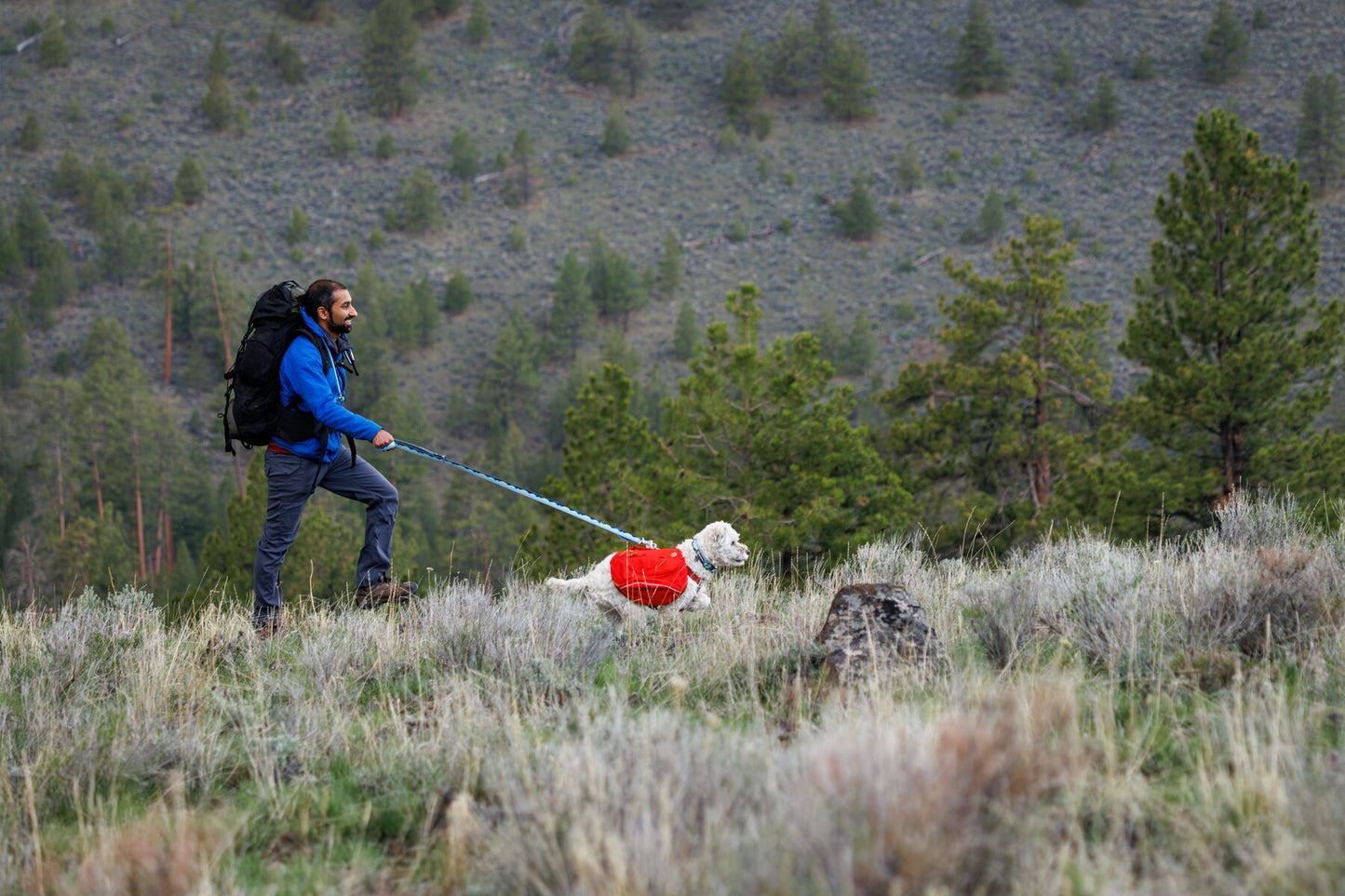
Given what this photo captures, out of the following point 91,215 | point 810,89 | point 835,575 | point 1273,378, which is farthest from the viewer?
point 810,89

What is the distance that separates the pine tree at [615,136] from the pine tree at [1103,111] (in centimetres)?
3480

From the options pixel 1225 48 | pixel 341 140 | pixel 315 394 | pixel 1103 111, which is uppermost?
pixel 1225 48

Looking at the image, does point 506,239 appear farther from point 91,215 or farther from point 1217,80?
point 1217,80

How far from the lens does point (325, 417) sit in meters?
5.48

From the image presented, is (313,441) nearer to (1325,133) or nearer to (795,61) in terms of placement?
(1325,133)

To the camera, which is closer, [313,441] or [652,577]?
[652,577]

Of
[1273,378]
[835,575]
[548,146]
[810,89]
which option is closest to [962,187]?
[810,89]

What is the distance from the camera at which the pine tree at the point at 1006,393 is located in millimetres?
20375

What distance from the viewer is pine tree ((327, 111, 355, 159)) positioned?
80.8 metres

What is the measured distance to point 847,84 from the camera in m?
85.4

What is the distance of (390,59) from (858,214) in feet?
134

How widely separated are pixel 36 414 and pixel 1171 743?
175ft

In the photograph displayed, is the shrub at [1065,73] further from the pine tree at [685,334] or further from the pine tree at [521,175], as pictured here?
the pine tree at [685,334]

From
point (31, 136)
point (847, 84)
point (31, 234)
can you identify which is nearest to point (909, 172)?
point (847, 84)
